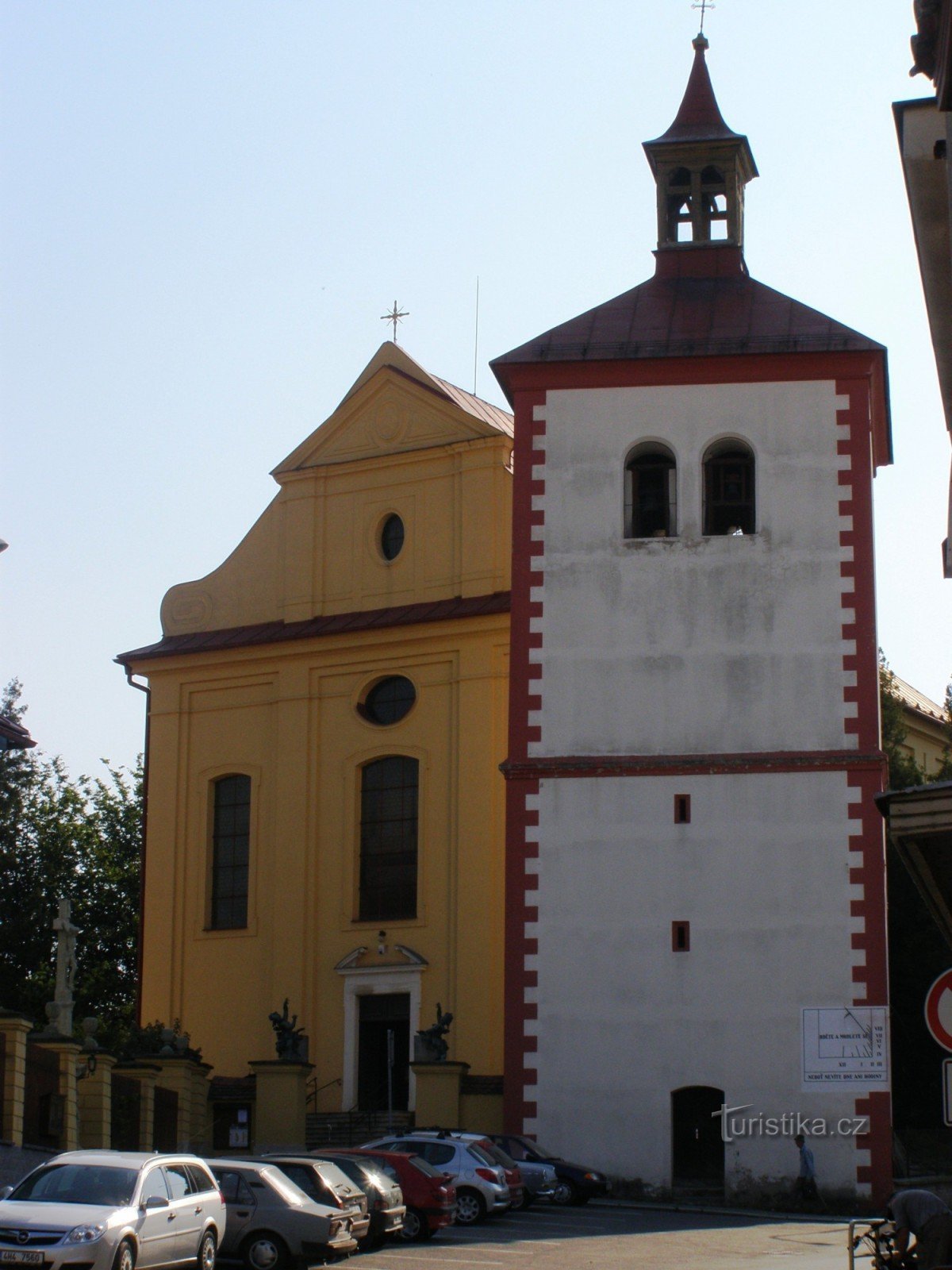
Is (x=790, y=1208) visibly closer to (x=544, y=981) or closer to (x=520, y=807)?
(x=544, y=981)

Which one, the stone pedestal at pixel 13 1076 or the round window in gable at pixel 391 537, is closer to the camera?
the stone pedestal at pixel 13 1076

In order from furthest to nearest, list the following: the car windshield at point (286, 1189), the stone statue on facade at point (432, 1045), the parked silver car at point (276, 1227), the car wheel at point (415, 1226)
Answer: the stone statue on facade at point (432, 1045), the car wheel at point (415, 1226), the car windshield at point (286, 1189), the parked silver car at point (276, 1227)

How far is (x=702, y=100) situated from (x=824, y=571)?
31.6 feet

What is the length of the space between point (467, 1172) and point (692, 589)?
9.29 meters

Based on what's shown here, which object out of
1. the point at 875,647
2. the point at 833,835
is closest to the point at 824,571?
the point at 875,647

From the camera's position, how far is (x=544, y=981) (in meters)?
28.8

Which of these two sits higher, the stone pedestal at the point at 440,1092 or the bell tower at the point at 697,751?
the bell tower at the point at 697,751

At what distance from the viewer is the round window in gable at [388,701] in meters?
38.2

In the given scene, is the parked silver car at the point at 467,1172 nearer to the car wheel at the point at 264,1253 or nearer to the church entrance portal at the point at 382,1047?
the car wheel at the point at 264,1253

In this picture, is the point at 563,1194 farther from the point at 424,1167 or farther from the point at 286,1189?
the point at 286,1189

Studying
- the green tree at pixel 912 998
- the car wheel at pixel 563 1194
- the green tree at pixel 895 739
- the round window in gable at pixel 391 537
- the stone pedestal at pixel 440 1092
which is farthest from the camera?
the green tree at pixel 895 739

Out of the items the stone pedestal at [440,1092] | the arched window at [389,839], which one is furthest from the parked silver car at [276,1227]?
the arched window at [389,839]

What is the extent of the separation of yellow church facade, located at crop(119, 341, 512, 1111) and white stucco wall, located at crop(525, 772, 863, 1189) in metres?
6.93

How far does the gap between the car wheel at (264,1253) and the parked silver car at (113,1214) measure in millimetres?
783
